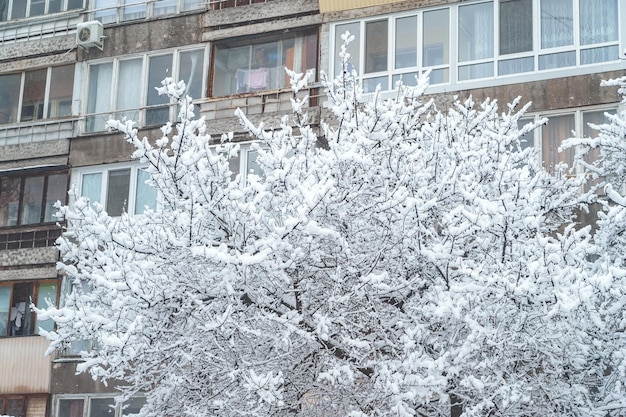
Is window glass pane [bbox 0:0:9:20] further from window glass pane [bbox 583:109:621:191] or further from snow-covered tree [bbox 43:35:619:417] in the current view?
window glass pane [bbox 583:109:621:191]

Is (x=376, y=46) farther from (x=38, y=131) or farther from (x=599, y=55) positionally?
(x=38, y=131)

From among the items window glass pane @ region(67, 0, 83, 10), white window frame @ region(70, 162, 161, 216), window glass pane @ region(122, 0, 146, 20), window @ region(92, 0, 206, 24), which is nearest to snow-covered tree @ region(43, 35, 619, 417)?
white window frame @ region(70, 162, 161, 216)

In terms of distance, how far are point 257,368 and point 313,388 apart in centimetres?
116

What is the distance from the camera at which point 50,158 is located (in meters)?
27.5

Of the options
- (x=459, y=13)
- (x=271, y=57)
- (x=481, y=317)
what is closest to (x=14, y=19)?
(x=271, y=57)

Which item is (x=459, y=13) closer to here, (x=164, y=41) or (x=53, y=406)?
(x=164, y=41)

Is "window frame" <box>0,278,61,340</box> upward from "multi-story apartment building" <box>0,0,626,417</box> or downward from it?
downward

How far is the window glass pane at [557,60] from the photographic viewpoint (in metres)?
22.2

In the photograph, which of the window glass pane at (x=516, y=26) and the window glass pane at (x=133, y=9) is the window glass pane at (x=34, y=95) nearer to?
the window glass pane at (x=133, y=9)

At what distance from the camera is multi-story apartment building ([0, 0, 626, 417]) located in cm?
2238

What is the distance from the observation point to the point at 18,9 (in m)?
29.6

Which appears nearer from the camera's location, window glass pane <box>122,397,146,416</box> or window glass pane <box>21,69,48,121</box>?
window glass pane <box>122,397,146,416</box>

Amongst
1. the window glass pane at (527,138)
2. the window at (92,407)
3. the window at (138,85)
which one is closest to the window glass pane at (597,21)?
the window glass pane at (527,138)

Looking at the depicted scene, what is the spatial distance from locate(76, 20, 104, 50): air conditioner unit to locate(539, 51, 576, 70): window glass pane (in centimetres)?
1142
